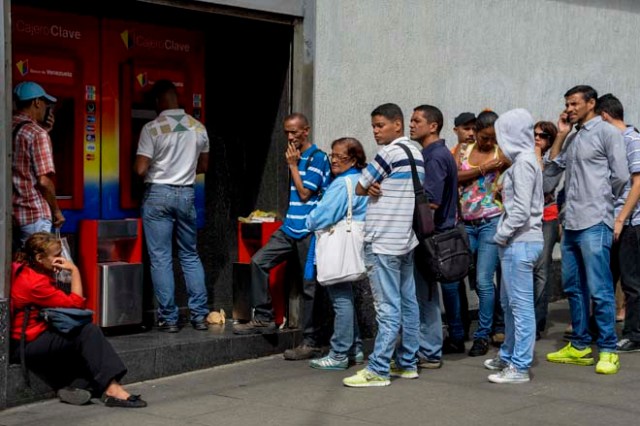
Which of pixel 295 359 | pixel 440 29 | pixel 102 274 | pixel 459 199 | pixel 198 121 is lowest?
pixel 295 359

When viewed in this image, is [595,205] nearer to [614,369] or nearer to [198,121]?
[614,369]

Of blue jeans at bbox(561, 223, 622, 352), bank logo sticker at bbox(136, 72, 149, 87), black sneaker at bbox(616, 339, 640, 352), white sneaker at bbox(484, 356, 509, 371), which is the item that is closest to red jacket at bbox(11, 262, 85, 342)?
bank logo sticker at bbox(136, 72, 149, 87)

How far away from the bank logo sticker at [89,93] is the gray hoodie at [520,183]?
2913mm

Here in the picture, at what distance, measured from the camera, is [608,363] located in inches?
306

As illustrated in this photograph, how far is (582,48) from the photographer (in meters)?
11.5

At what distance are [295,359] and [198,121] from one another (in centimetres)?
197

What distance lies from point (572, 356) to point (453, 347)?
2.94 feet

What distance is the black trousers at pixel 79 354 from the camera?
267 inches

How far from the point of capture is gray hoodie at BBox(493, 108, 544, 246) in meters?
7.27

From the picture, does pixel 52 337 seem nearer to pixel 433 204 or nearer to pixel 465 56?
pixel 433 204

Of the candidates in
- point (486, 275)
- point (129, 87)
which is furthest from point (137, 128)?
point (486, 275)

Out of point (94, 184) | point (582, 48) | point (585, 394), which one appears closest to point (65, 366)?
point (94, 184)

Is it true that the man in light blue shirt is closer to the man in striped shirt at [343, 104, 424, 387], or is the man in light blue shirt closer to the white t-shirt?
the man in striped shirt at [343, 104, 424, 387]

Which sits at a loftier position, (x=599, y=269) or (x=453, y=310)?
(x=599, y=269)
